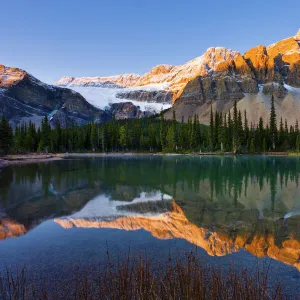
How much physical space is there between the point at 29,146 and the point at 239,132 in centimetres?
7464

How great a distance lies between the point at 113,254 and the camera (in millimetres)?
10812

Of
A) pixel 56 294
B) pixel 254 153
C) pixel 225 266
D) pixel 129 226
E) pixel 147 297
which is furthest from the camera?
pixel 254 153

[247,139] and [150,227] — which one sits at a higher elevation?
[247,139]

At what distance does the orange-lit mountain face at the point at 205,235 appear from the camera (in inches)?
432

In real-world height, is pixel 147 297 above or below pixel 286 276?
above

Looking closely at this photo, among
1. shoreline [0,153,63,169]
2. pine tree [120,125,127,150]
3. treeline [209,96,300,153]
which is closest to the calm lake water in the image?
shoreline [0,153,63,169]

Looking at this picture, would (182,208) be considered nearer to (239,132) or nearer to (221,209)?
(221,209)

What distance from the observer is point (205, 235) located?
12875 mm

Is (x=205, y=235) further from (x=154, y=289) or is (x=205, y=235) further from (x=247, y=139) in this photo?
(x=247, y=139)

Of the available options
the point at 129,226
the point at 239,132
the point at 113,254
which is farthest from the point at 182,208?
the point at 239,132

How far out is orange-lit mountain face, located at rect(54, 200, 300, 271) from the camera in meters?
11.0

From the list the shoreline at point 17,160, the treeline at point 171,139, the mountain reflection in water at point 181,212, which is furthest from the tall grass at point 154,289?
the treeline at point 171,139

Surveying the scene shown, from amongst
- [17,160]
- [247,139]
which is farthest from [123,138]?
[17,160]

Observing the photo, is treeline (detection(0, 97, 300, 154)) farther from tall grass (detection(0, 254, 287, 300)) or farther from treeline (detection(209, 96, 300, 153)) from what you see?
tall grass (detection(0, 254, 287, 300))
